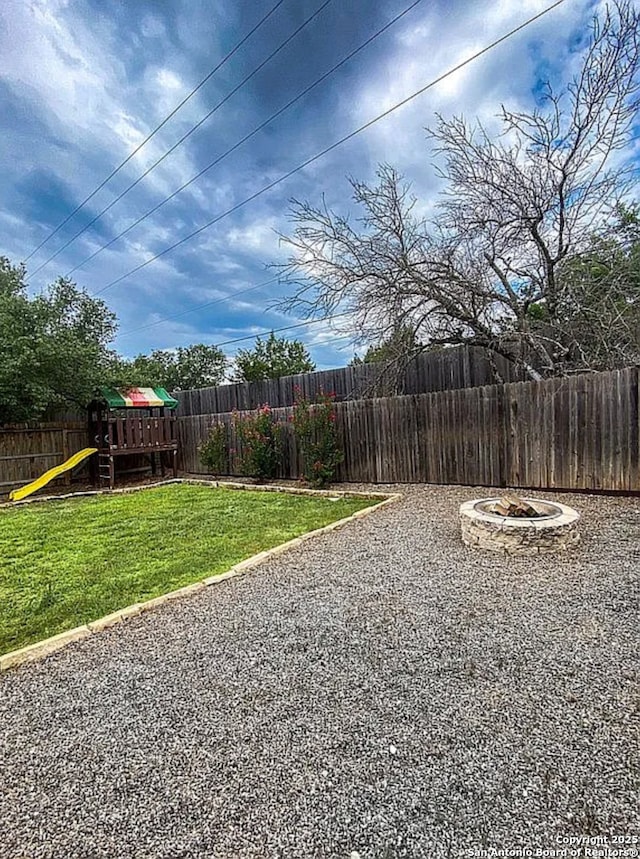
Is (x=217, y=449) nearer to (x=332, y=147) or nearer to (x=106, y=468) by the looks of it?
(x=106, y=468)

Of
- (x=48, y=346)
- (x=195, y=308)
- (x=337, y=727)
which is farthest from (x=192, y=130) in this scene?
(x=337, y=727)

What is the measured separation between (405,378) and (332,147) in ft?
13.7

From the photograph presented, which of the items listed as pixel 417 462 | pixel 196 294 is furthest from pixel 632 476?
pixel 196 294

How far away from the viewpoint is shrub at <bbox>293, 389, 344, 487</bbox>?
7.42 meters

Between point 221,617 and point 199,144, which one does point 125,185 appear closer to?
point 199,144

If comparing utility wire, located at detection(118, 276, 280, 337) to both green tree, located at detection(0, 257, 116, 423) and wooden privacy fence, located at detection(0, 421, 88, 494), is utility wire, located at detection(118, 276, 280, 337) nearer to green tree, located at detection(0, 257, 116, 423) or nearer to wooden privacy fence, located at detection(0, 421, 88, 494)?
green tree, located at detection(0, 257, 116, 423)

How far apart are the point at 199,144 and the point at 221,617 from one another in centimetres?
840

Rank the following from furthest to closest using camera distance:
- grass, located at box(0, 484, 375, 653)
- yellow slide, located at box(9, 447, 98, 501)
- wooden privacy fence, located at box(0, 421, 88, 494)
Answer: wooden privacy fence, located at box(0, 421, 88, 494)
yellow slide, located at box(9, 447, 98, 501)
grass, located at box(0, 484, 375, 653)

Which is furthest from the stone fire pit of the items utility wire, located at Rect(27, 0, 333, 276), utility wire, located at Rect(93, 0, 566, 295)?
utility wire, located at Rect(27, 0, 333, 276)

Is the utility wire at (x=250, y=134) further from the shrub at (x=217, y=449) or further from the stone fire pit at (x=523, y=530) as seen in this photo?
the stone fire pit at (x=523, y=530)

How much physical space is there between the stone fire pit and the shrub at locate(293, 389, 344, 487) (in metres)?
3.79

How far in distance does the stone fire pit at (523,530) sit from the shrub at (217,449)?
6.45m

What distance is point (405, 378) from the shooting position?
8320mm

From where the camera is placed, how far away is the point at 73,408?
9852mm
